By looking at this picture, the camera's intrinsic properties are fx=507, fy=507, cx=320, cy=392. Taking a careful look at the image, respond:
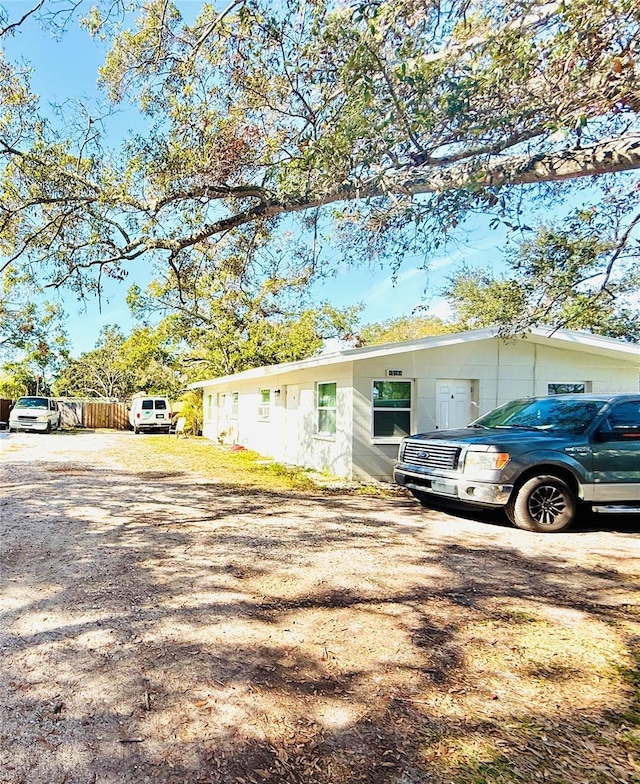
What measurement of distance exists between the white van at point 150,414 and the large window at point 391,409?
60.8 ft

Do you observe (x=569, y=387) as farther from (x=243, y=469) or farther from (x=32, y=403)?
(x=32, y=403)

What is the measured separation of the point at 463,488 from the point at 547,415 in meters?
1.88

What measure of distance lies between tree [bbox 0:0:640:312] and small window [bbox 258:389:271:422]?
9.10 meters

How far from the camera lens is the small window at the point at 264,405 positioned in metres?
16.6

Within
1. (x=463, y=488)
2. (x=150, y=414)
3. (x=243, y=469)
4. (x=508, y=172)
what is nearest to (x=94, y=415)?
(x=150, y=414)

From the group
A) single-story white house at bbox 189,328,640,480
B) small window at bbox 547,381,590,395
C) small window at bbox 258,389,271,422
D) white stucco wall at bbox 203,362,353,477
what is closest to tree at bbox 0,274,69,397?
white stucco wall at bbox 203,362,353,477

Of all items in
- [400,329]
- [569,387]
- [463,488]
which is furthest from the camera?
[400,329]

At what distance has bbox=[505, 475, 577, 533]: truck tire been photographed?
6.77 m

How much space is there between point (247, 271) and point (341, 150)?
149 inches

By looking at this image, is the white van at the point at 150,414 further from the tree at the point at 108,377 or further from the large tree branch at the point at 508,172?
the large tree branch at the point at 508,172

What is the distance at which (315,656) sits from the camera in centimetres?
324

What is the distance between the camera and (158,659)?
3.17 meters

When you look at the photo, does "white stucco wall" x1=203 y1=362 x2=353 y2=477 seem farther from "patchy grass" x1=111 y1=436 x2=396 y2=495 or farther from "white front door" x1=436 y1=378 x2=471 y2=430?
Result: "white front door" x1=436 y1=378 x2=471 y2=430

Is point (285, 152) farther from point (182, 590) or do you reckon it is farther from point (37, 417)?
point (37, 417)
